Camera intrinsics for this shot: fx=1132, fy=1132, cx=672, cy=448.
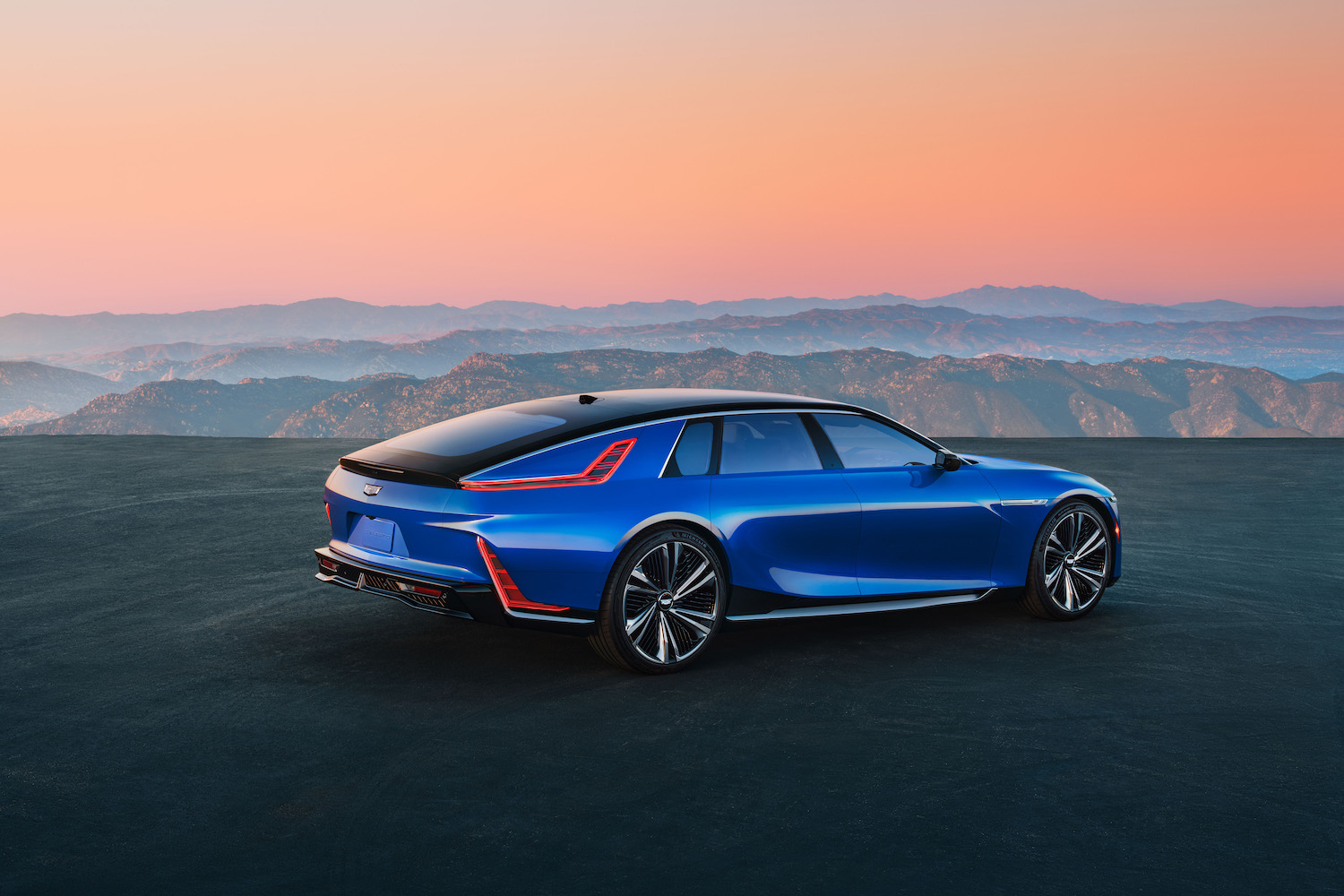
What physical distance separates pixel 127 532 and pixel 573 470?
661 cm

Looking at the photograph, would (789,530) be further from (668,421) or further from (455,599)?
(455,599)

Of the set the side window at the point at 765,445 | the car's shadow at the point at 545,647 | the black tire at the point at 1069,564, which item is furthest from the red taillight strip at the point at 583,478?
the black tire at the point at 1069,564

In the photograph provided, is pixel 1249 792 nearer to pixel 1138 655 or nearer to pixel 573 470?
pixel 1138 655

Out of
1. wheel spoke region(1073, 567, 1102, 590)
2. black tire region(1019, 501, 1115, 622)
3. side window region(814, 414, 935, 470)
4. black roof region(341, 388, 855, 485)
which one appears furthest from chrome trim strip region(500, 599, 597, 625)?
wheel spoke region(1073, 567, 1102, 590)

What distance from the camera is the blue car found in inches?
219

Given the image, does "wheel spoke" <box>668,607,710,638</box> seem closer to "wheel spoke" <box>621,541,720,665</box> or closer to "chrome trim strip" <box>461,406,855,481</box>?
"wheel spoke" <box>621,541,720,665</box>

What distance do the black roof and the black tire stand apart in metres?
1.60

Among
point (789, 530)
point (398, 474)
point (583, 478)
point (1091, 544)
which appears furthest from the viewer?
point (1091, 544)

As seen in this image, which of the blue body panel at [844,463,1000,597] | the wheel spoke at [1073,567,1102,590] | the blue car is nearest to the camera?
the blue car

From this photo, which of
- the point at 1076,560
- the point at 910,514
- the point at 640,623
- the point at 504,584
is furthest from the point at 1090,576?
the point at 504,584

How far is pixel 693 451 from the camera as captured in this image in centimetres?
613

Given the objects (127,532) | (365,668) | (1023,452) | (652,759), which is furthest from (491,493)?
(1023,452)

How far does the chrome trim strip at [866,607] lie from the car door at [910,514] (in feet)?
0.19

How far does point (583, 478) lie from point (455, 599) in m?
0.87
